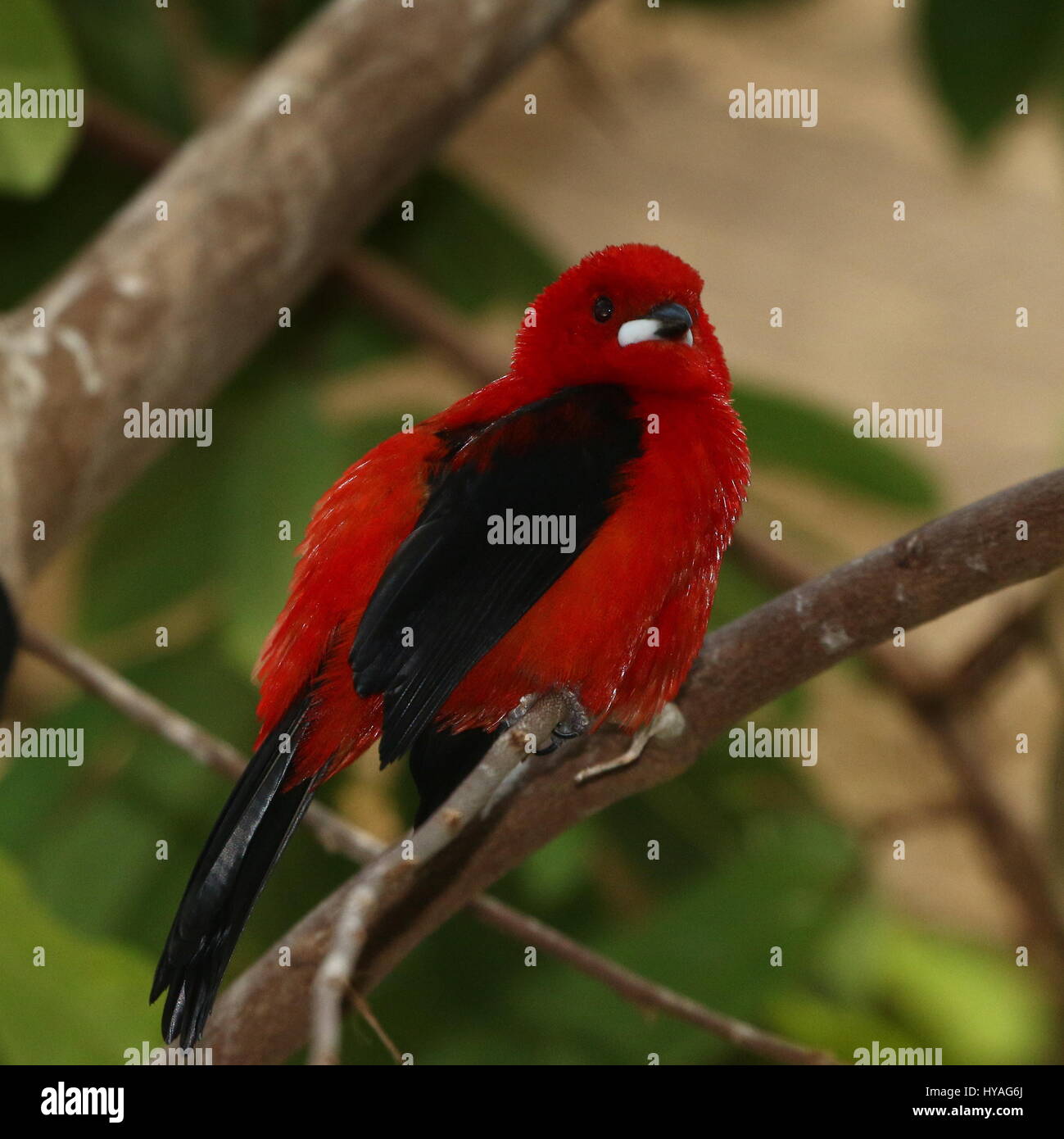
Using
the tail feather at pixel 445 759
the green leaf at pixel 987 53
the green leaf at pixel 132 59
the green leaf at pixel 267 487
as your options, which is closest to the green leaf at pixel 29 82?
the green leaf at pixel 267 487

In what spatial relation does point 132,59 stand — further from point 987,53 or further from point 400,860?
point 400,860

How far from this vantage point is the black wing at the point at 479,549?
2.43ft

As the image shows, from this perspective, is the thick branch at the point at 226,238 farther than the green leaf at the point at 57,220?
No

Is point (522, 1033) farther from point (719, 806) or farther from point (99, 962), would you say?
point (99, 962)

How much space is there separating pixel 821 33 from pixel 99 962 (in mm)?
2629

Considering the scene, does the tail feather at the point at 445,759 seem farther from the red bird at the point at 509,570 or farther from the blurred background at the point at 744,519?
the blurred background at the point at 744,519

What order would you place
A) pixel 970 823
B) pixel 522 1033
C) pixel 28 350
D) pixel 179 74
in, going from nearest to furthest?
pixel 28 350 → pixel 522 1033 → pixel 970 823 → pixel 179 74

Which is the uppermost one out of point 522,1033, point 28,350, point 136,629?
point 28,350

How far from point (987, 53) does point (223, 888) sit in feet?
6.39

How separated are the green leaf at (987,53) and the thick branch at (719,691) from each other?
1562 millimetres

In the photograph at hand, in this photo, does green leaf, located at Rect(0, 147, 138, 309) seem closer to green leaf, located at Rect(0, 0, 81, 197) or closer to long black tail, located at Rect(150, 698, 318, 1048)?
green leaf, located at Rect(0, 0, 81, 197)

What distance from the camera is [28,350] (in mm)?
1461

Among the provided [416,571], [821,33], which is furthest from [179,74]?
[416,571]

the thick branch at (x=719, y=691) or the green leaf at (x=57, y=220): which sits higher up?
the green leaf at (x=57, y=220)
